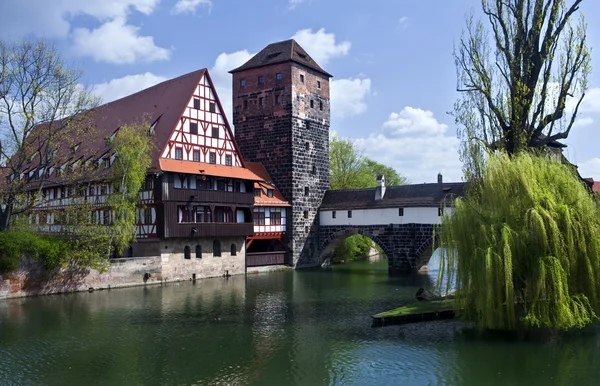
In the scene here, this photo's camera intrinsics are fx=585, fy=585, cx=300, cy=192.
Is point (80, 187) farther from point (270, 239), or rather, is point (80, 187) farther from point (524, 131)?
point (524, 131)

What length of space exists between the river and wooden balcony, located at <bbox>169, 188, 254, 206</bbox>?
312 inches

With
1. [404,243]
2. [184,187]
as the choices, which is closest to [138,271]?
[184,187]

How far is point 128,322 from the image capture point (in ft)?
65.0

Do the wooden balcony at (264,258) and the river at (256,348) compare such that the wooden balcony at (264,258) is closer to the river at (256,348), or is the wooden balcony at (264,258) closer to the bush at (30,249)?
the river at (256,348)

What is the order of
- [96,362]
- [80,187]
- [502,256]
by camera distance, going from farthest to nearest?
1. [80,187]
2. [502,256]
3. [96,362]

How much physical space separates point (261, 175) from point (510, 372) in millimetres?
27959

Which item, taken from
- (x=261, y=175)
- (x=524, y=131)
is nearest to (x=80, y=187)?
(x=261, y=175)

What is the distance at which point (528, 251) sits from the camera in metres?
16.2

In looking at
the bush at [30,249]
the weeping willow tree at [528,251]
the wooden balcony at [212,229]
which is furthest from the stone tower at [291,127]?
the weeping willow tree at [528,251]

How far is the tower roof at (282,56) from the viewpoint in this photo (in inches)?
1587

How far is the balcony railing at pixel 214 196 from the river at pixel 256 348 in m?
7.96

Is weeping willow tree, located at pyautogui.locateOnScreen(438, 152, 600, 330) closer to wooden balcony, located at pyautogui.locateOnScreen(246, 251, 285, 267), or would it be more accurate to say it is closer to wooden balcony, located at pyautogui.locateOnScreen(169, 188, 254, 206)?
wooden balcony, located at pyautogui.locateOnScreen(169, 188, 254, 206)

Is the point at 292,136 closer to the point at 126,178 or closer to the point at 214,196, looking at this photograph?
the point at 214,196

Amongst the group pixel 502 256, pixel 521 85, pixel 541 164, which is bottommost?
pixel 502 256
